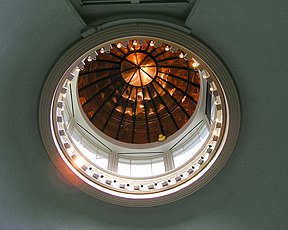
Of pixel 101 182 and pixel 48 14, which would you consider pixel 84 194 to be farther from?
pixel 48 14

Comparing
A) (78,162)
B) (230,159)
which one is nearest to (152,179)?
(78,162)

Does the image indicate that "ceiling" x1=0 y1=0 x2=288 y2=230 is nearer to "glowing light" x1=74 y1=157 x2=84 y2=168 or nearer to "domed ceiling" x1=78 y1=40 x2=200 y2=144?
"glowing light" x1=74 y1=157 x2=84 y2=168

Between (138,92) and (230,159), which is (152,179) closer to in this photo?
(230,159)

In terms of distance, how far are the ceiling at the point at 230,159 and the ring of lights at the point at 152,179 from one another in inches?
8.2

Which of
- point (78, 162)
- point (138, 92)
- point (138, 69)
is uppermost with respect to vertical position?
point (138, 69)

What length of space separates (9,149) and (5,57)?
2.31 m

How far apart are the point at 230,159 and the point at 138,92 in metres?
5.77

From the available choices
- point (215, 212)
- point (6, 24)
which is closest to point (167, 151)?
point (215, 212)

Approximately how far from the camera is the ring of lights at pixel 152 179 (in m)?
7.13

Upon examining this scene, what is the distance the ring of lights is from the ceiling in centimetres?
21

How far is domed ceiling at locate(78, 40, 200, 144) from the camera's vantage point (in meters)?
12.0

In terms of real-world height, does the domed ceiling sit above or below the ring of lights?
above

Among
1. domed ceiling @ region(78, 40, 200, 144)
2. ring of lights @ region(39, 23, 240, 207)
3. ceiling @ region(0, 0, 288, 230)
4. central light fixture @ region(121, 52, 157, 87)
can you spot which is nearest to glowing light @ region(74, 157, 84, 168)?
ring of lights @ region(39, 23, 240, 207)

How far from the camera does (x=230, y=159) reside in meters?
8.49
